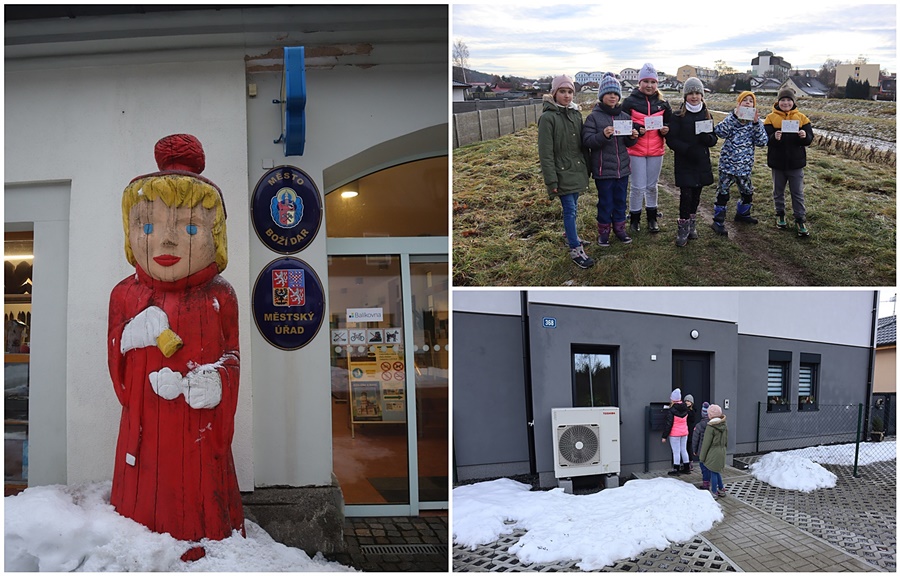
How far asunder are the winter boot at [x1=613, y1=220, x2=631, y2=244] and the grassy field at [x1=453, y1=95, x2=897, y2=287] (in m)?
0.05

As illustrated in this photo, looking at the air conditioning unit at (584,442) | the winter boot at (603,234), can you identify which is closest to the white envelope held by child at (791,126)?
the winter boot at (603,234)

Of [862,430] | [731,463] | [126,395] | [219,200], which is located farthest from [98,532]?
[862,430]

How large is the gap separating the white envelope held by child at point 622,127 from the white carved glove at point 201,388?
2.92m

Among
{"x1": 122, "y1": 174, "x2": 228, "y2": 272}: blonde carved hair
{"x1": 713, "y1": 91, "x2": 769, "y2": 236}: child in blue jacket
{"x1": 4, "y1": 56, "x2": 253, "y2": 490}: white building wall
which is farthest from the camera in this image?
{"x1": 4, "y1": 56, "x2": 253, "y2": 490}: white building wall

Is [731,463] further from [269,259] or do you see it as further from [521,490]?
[269,259]

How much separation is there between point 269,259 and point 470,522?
2369 millimetres

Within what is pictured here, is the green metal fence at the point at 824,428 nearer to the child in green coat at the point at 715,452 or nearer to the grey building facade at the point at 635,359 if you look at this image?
the grey building facade at the point at 635,359

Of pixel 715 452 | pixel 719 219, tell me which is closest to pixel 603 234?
pixel 719 219

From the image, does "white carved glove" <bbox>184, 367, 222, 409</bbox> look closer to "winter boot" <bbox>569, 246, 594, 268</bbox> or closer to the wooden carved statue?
the wooden carved statue

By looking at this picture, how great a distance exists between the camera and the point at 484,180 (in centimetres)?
506

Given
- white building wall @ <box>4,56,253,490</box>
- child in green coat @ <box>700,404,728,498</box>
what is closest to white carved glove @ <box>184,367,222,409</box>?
white building wall @ <box>4,56,253,490</box>

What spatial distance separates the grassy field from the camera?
462 cm

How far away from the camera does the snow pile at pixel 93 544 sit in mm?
3711

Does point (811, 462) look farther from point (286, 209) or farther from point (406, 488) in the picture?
point (286, 209)
